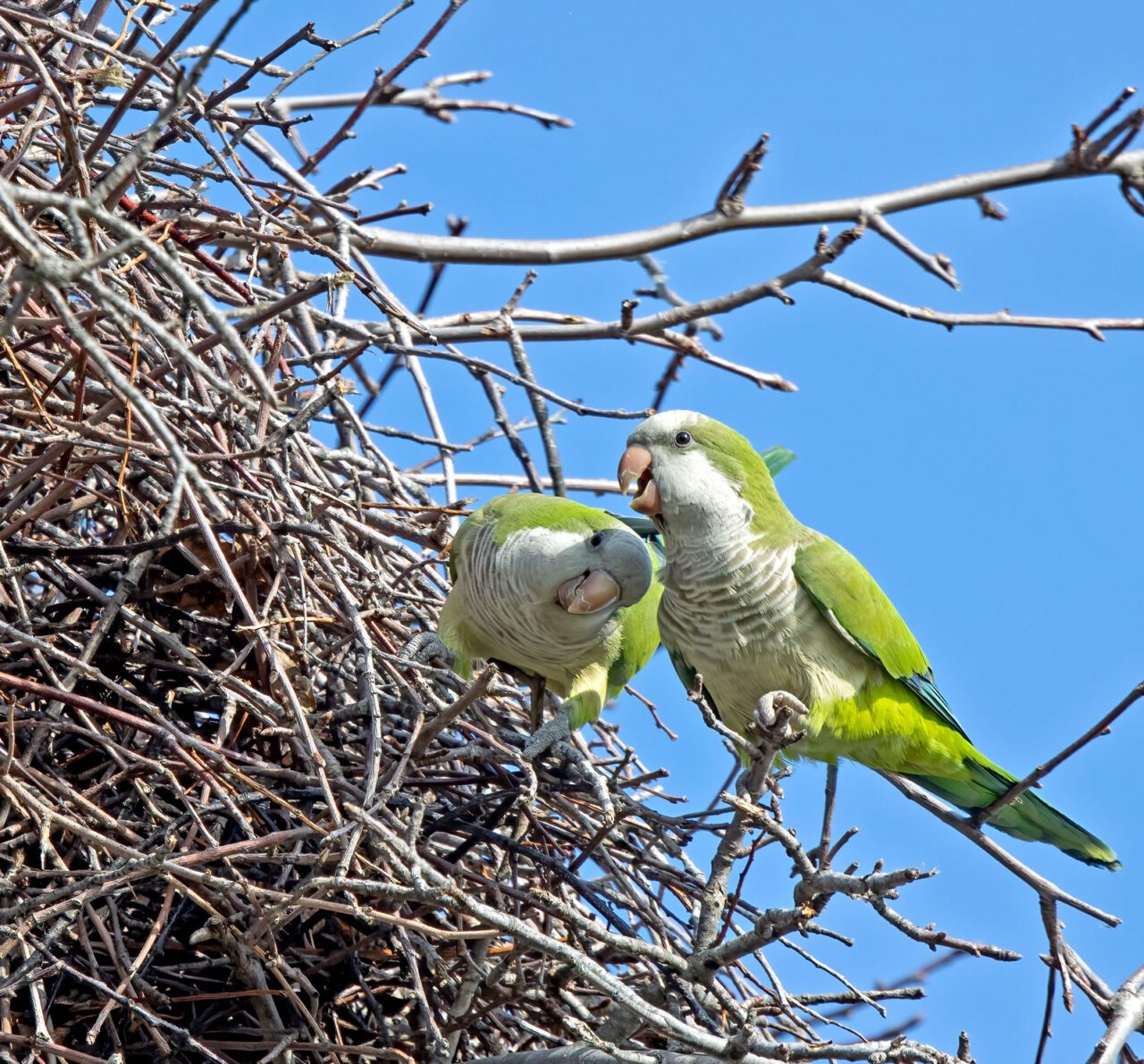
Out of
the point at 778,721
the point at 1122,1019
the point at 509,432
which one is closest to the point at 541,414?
the point at 509,432

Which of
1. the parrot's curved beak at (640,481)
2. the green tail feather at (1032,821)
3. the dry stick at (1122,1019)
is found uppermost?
the parrot's curved beak at (640,481)

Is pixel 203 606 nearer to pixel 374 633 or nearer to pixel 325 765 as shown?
pixel 374 633

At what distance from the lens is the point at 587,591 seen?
3.06 meters

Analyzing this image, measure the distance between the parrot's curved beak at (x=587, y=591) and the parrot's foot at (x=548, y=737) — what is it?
27 centimetres

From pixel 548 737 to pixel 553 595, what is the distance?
1.10ft

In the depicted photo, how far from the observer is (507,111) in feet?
13.2

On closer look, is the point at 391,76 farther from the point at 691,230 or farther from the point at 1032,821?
the point at 1032,821

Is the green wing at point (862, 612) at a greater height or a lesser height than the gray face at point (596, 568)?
greater

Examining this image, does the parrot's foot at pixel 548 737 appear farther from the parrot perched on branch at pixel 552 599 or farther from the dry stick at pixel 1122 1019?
the dry stick at pixel 1122 1019

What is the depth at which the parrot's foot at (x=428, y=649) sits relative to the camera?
10.6 ft

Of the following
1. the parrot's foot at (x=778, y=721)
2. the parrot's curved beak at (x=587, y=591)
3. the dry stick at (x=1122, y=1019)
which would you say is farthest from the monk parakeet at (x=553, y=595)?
the dry stick at (x=1122, y=1019)

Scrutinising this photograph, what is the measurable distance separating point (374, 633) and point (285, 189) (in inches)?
40.0

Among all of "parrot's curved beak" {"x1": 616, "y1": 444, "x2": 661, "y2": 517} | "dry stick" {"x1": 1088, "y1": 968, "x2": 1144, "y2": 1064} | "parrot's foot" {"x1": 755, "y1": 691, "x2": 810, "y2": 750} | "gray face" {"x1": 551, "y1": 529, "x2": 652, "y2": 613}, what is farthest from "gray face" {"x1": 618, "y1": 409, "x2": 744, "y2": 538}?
"dry stick" {"x1": 1088, "y1": 968, "x2": 1144, "y2": 1064}

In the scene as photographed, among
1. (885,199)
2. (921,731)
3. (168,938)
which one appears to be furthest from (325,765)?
(885,199)
